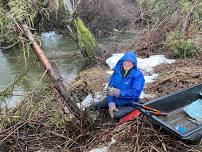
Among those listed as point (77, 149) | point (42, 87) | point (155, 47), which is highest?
point (42, 87)

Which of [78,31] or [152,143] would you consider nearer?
[152,143]

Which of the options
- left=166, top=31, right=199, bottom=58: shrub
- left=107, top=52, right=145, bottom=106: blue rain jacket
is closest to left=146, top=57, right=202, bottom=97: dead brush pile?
left=166, top=31, right=199, bottom=58: shrub

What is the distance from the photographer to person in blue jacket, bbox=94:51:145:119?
216 inches

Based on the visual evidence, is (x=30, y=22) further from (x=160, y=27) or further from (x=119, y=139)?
(x=160, y=27)

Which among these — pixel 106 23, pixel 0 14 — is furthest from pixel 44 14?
pixel 106 23

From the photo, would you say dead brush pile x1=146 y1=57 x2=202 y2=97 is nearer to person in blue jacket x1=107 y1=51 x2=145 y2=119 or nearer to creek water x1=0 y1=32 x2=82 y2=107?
person in blue jacket x1=107 y1=51 x2=145 y2=119

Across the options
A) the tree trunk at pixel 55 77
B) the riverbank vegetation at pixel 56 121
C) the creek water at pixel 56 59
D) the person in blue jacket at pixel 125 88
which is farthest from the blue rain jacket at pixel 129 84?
the creek water at pixel 56 59

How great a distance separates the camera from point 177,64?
8.84m

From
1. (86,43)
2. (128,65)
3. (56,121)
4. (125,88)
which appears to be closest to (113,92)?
(125,88)

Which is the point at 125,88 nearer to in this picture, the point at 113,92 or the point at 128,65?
the point at 113,92

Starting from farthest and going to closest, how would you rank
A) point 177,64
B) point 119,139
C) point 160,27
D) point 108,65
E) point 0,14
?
point 160,27 → point 108,65 → point 177,64 → point 119,139 → point 0,14

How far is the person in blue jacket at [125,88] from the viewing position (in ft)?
18.0

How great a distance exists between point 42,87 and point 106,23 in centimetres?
1218

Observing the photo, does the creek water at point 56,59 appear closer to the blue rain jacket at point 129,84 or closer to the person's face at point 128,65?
the blue rain jacket at point 129,84
